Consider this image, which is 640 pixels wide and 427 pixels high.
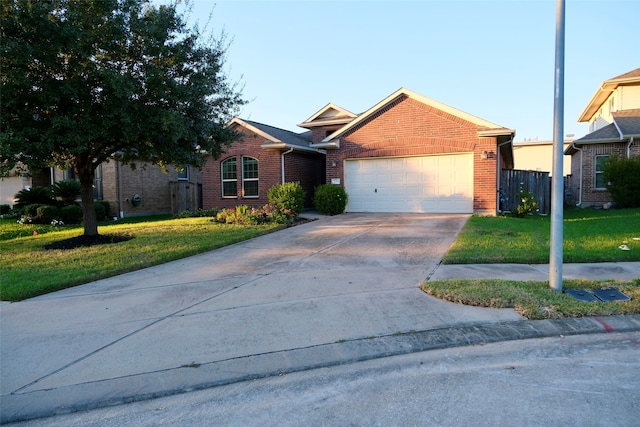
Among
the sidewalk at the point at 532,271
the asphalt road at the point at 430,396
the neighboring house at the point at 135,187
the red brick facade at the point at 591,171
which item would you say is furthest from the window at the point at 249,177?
the asphalt road at the point at 430,396

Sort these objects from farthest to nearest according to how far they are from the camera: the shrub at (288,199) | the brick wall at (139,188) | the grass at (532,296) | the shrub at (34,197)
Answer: the brick wall at (139,188) → the shrub at (34,197) → the shrub at (288,199) → the grass at (532,296)

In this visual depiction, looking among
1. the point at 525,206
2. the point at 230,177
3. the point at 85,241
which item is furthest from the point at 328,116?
the point at 85,241

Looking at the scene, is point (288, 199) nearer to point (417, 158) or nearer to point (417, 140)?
point (417, 158)

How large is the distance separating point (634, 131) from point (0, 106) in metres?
23.0

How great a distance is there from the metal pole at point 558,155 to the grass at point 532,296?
1.09 ft

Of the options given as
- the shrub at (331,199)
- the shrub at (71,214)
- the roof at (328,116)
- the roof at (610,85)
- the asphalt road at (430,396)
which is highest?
the roof at (610,85)

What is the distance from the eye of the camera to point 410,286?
641 centimetres

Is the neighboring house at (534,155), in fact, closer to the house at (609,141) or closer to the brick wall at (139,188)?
the house at (609,141)

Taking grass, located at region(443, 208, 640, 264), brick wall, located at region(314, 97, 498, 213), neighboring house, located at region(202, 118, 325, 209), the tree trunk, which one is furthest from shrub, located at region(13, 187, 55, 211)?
grass, located at region(443, 208, 640, 264)

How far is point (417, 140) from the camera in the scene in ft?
53.1

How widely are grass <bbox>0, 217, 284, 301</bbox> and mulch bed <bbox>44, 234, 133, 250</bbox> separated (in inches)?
11.5

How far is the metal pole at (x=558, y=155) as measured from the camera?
565 centimetres

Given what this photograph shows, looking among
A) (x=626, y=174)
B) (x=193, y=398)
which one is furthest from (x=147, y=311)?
(x=626, y=174)

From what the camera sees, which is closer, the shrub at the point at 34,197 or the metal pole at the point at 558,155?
the metal pole at the point at 558,155
